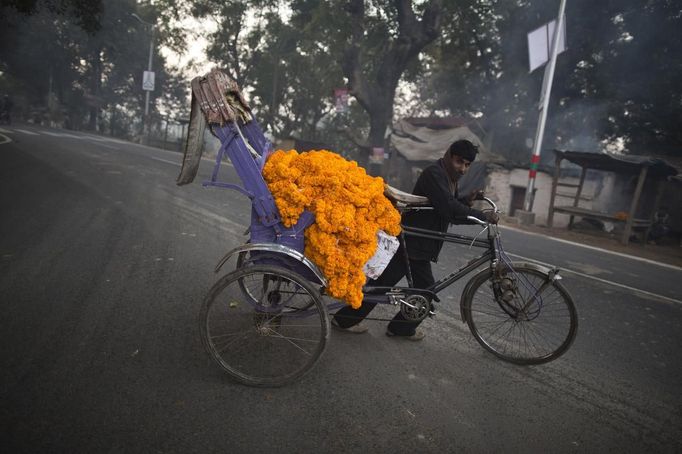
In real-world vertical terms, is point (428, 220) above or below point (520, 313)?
above

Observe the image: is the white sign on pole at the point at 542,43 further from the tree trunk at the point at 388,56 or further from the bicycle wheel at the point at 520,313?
the bicycle wheel at the point at 520,313

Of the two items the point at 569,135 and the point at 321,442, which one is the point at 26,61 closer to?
the point at 569,135

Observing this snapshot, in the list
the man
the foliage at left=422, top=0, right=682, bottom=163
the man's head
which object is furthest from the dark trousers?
the foliage at left=422, top=0, right=682, bottom=163

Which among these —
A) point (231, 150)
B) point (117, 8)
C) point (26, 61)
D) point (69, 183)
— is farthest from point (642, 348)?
point (26, 61)

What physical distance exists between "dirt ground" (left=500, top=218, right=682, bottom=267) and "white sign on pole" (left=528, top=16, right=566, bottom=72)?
6.00 meters

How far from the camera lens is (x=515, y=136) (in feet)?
90.6

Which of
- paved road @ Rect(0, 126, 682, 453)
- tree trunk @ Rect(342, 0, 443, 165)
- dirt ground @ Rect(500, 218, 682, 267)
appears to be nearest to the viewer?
paved road @ Rect(0, 126, 682, 453)

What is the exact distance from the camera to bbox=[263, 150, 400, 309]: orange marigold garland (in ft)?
8.86

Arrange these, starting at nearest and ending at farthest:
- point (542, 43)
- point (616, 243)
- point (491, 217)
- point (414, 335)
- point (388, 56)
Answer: point (491, 217)
point (414, 335)
point (616, 243)
point (542, 43)
point (388, 56)

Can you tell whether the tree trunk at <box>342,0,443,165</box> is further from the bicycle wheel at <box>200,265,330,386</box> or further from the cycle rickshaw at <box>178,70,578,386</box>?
the bicycle wheel at <box>200,265,330,386</box>

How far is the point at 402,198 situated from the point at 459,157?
722mm

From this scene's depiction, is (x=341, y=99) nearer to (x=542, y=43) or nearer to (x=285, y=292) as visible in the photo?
(x=542, y=43)

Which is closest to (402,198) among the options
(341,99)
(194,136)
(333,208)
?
(333,208)

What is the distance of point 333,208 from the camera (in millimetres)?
2725
